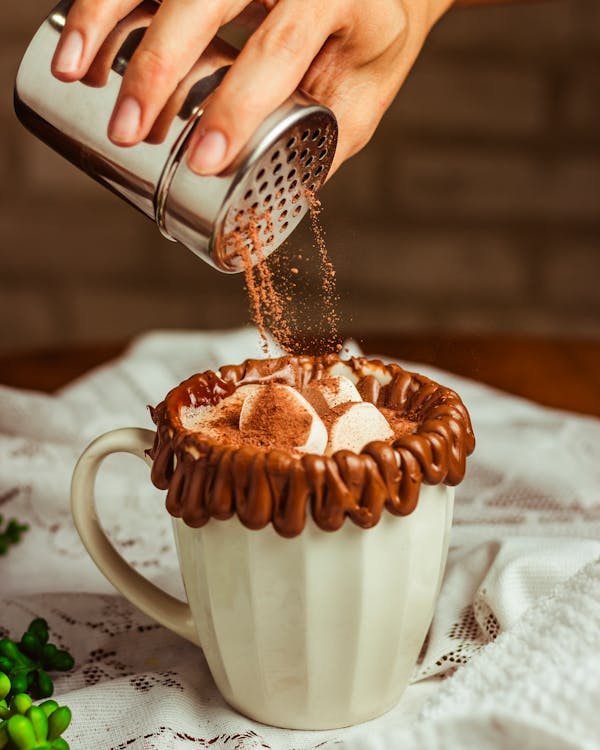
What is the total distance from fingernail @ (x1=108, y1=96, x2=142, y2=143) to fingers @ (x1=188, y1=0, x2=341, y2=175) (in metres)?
0.03

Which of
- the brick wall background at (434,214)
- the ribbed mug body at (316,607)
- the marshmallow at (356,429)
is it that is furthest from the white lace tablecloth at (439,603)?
the brick wall background at (434,214)

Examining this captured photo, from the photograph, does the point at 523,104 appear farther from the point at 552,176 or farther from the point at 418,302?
the point at 418,302

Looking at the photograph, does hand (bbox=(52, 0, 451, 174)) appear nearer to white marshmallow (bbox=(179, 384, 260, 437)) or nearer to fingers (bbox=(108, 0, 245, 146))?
fingers (bbox=(108, 0, 245, 146))

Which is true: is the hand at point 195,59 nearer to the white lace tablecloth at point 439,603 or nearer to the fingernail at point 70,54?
the fingernail at point 70,54

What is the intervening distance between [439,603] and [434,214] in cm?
115

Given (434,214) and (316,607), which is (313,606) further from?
(434,214)

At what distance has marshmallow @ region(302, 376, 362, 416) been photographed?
59 cm

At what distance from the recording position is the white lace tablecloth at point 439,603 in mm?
474

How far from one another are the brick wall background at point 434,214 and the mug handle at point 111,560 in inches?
42.3

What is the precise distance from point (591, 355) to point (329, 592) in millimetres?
577

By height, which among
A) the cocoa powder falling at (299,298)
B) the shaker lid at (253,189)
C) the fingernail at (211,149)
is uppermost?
the fingernail at (211,149)

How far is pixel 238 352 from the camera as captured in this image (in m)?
1.02

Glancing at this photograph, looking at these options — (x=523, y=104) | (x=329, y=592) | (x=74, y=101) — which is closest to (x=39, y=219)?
(x=523, y=104)

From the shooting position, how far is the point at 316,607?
0.53m
